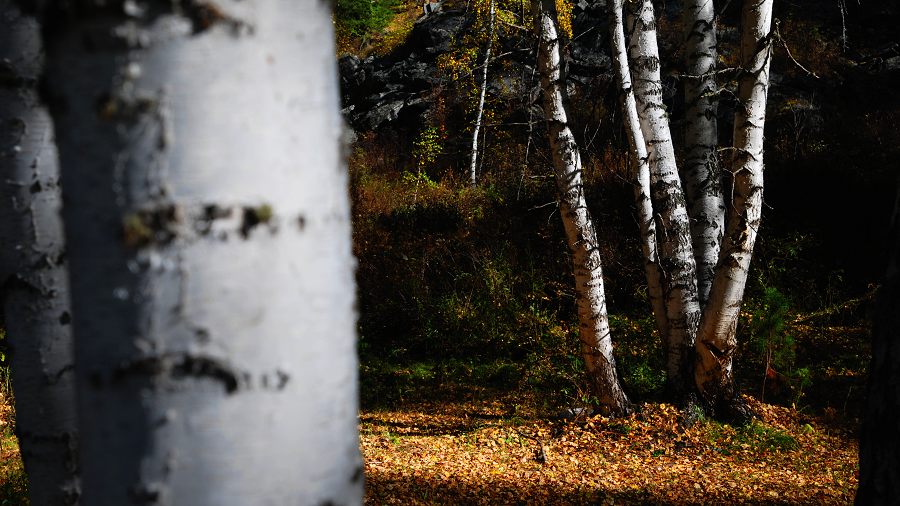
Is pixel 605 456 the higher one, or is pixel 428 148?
pixel 428 148

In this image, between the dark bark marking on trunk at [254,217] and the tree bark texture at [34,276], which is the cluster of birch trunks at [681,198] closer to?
the tree bark texture at [34,276]

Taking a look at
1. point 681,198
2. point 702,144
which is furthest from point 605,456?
point 702,144

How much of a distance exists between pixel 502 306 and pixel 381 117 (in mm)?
10153

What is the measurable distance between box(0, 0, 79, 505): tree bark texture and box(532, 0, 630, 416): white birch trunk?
3.72 metres

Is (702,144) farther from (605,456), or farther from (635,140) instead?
(605,456)

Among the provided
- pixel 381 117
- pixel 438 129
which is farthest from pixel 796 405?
pixel 381 117

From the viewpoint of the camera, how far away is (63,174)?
613mm

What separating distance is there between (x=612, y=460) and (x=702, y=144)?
289 centimetres

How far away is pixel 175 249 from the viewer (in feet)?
1.97

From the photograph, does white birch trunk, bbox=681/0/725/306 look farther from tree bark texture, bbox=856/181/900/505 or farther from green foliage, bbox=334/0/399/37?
green foliage, bbox=334/0/399/37

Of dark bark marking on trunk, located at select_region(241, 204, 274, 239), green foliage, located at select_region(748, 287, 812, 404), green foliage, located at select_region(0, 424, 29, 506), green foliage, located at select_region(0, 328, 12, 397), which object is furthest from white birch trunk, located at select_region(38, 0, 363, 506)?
green foliage, located at select_region(0, 328, 12, 397)

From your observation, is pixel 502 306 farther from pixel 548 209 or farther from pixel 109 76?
pixel 109 76

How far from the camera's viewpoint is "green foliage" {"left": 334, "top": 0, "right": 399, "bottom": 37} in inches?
781

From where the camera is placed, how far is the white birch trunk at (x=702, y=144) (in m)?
5.50
